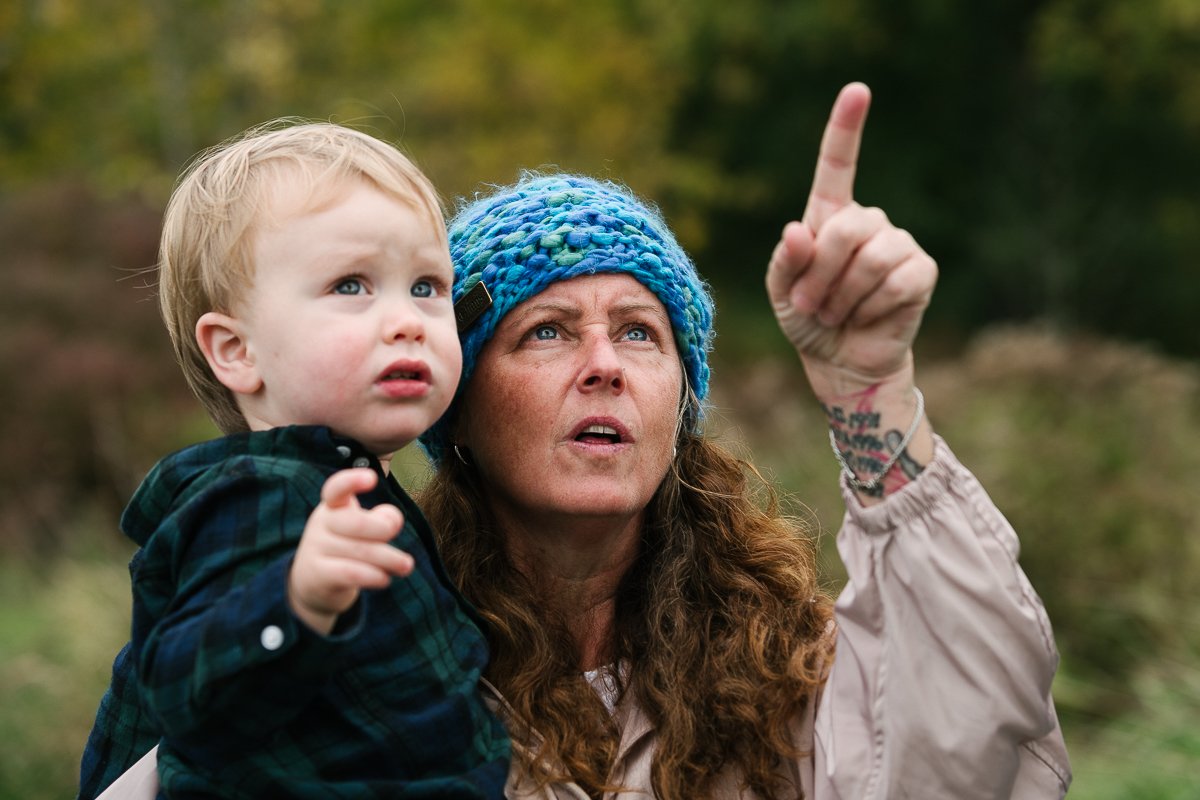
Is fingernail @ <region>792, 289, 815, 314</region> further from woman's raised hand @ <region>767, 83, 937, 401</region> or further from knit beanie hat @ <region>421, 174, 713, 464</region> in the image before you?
knit beanie hat @ <region>421, 174, 713, 464</region>

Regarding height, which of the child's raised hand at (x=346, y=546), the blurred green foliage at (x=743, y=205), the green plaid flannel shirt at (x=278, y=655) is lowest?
the blurred green foliage at (x=743, y=205)

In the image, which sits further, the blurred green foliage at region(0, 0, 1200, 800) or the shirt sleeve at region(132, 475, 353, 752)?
the blurred green foliage at region(0, 0, 1200, 800)

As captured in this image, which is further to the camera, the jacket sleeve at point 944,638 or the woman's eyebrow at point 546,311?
the woman's eyebrow at point 546,311

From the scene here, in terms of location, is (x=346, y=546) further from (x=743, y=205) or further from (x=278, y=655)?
(x=743, y=205)

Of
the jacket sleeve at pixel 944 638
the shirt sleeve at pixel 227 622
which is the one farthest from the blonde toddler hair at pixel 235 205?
the jacket sleeve at pixel 944 638

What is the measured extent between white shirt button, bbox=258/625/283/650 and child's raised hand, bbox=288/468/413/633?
7 cm

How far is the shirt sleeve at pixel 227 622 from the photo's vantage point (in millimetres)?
1998

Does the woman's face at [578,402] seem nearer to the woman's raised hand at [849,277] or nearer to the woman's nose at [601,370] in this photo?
the woman's nose at [601,370]

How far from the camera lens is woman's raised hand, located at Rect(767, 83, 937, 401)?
205 cm

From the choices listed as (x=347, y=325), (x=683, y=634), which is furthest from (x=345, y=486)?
(x=683, y=634)

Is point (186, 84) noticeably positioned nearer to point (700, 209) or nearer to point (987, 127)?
point (700, 209)

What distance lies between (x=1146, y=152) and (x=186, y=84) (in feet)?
47.4

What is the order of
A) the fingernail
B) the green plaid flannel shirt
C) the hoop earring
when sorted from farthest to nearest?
the hoop earring
the fingernail
the green plaid flannel shirt

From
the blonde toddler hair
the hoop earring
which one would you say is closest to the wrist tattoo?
the blonde toddler hair
